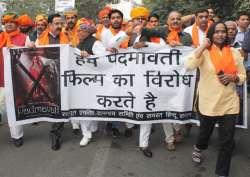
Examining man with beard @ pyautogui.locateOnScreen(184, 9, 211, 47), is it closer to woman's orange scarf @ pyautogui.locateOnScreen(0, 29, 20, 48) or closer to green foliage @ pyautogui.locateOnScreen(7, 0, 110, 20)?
woman's orange scarf @ pyautogui.locateOnScreen(0, 29, 20, 48)

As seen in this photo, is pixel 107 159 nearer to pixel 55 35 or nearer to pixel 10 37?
pixel 55 35

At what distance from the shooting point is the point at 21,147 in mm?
5387

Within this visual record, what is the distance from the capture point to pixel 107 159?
493cm

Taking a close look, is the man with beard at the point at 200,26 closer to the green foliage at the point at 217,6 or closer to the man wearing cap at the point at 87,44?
the man wearing cap at the point at 87,44

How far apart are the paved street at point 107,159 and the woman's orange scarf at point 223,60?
1.24 meters

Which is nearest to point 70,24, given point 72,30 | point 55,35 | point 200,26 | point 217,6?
point 72,30

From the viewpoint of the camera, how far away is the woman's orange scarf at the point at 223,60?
159 inches

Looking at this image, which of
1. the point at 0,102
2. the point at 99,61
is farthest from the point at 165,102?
the point at 0,102

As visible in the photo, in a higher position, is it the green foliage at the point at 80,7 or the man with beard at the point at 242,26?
the green foliage at the point at 80,7

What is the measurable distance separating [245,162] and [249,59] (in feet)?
9.48

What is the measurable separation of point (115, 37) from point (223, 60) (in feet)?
5.42

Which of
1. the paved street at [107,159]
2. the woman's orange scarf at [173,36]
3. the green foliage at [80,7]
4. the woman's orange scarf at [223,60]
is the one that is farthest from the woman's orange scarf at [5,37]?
the green foliage at [80,7]

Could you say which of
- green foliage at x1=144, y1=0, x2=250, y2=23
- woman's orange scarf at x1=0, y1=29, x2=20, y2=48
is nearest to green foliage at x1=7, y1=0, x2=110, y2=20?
green foliage at x1=144, y1=0, x2=250, y2=23

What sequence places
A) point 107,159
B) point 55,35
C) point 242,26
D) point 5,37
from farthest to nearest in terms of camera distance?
point 242,26, point 55,35, point 5,37, point 107,159
